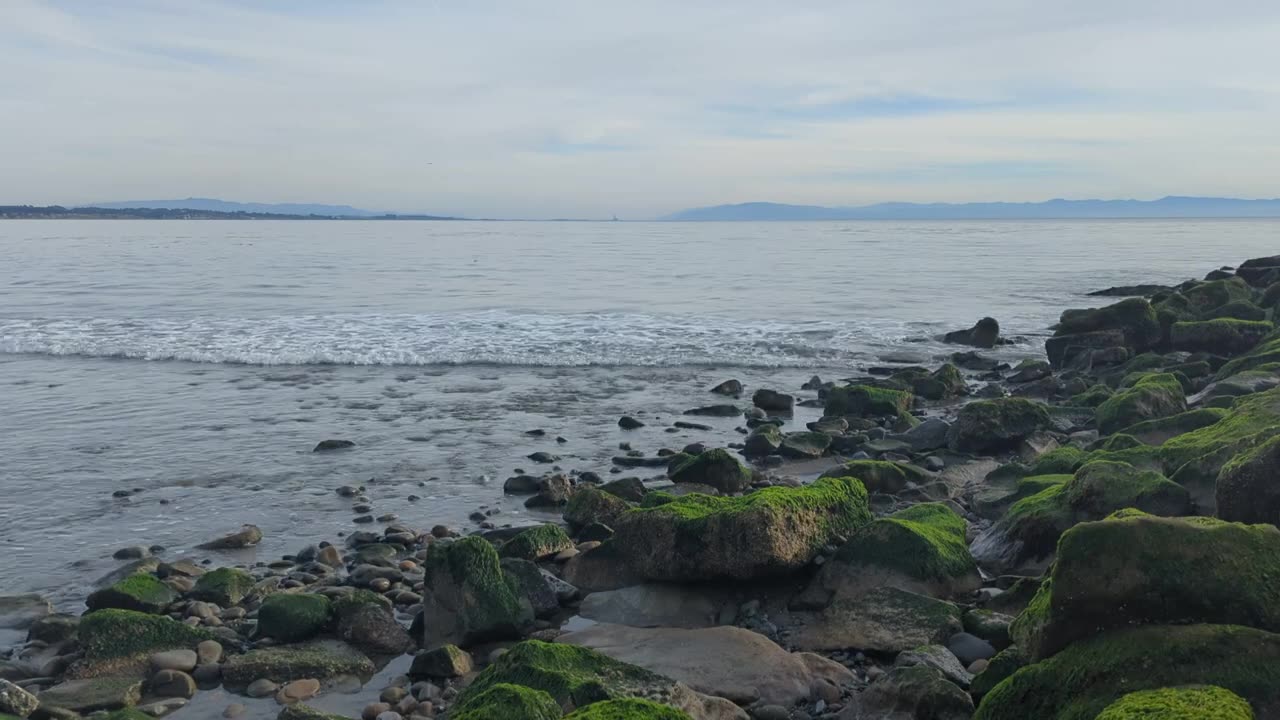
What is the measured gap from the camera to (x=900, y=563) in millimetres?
7156

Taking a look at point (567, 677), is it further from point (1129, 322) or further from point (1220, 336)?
point (1129, 322)

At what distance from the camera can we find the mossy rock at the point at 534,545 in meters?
8.16

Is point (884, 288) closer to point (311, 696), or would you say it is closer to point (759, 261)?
point (759, 261)

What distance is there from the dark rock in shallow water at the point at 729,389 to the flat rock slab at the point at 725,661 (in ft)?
32.6

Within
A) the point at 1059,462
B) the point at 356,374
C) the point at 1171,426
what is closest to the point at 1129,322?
the point at 1171,426

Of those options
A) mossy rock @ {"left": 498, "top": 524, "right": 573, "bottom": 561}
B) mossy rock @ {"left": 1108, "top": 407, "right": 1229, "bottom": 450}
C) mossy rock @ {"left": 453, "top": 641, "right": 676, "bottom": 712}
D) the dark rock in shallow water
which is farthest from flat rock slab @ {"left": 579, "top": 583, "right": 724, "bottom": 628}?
the dark rock in shallow water

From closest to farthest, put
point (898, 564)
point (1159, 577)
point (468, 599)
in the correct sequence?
point (1159, 577), point (468, 599), point (898, 564)

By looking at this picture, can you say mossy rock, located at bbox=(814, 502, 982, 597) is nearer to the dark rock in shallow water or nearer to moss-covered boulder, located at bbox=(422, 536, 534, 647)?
moss-covered boulder, located at bbox=(422, 536, 534, 647)

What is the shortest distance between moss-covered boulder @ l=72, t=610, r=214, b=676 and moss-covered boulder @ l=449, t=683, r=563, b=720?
2.87m

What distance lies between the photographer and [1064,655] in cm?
453

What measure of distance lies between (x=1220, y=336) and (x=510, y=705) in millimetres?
17678

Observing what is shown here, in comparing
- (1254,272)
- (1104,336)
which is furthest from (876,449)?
(1254,272)

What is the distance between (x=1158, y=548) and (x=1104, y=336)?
16.5 metres

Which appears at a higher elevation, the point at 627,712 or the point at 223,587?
the point at 627,712
